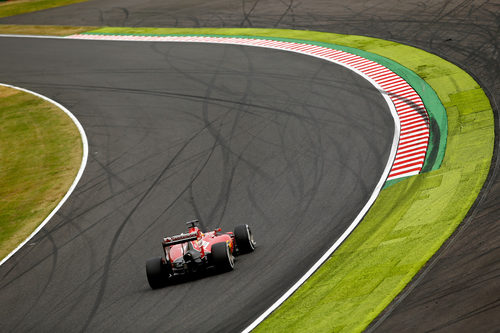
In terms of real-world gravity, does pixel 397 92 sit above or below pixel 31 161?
above

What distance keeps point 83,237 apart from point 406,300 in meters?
9.75

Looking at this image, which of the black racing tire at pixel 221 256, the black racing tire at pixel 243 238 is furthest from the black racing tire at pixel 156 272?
the black racing tire at pixel 243 238

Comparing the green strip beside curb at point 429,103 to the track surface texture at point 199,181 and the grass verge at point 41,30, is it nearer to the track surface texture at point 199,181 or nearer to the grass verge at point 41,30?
the track surface texture at point 199,181

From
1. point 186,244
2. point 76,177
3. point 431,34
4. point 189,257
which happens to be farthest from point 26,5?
point 189,257

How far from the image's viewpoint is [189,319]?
43.6ft

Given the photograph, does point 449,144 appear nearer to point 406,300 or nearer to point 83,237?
point 406,300

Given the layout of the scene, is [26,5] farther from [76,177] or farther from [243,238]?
[243,238]

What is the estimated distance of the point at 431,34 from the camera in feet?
95.0

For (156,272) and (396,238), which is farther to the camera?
(396,238)

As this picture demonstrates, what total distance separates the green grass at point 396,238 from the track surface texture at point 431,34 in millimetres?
455

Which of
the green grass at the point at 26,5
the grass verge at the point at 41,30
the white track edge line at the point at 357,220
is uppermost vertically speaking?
the green grass at the point at 26,5

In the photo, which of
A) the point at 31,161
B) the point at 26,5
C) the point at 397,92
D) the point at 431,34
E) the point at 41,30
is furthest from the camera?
the point at 26,5

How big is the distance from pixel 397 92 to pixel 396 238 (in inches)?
409

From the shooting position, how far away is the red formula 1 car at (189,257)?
14367 mm
